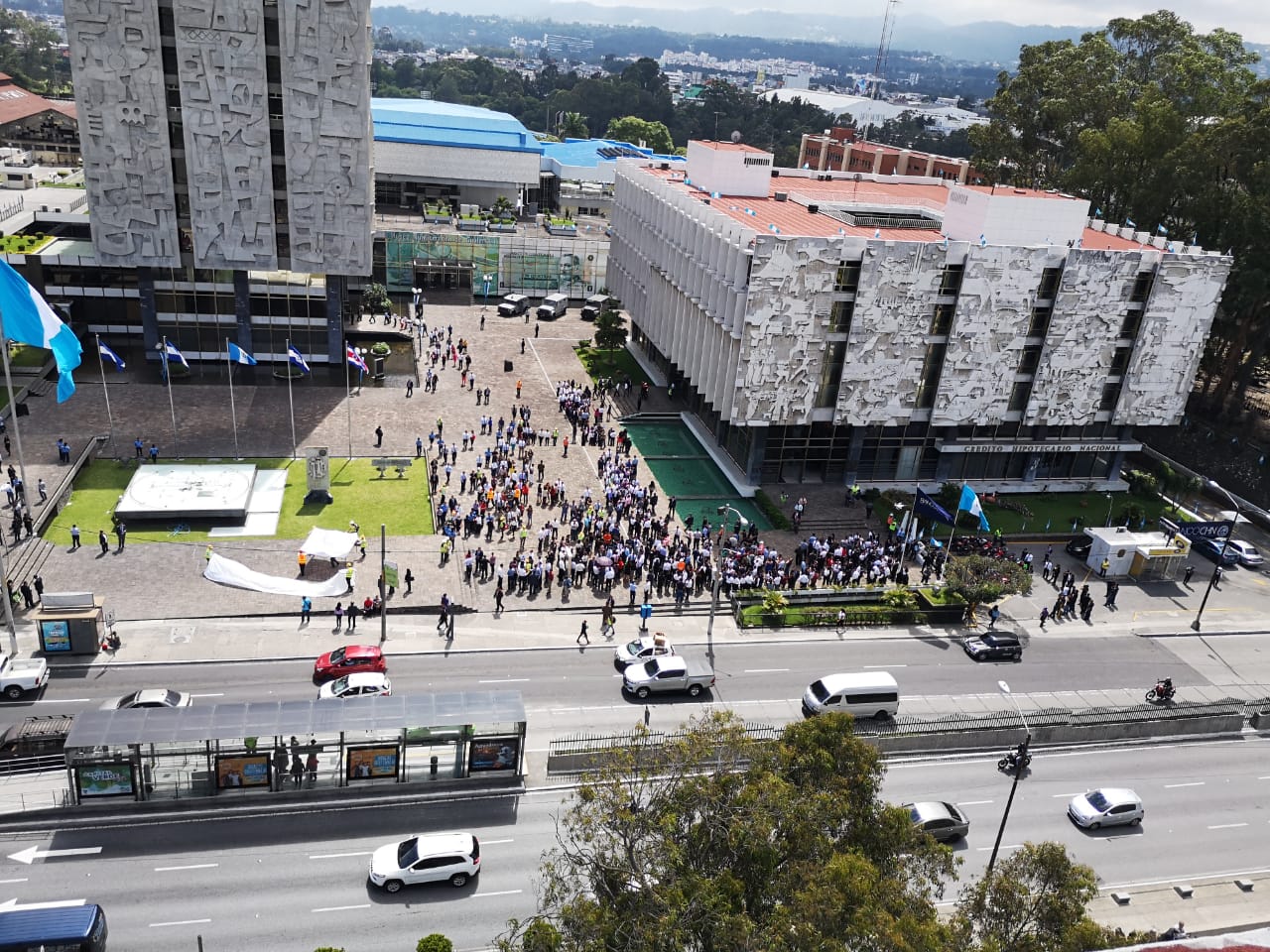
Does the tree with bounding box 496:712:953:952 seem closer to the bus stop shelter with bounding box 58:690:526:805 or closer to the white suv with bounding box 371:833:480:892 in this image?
the white suv with bounding box 371:833:480:892

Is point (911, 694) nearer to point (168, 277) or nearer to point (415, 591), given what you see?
point (415, 591)

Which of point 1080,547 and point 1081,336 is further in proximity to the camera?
point 1081,336

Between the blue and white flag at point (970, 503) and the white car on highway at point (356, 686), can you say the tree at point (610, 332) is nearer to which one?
the blue and white flag at point (970, 503)

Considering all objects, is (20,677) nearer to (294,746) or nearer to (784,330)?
(294,746)

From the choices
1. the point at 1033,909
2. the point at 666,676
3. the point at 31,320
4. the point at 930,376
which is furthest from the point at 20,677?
the point at 930,376

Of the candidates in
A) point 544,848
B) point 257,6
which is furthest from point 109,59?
point 544,848

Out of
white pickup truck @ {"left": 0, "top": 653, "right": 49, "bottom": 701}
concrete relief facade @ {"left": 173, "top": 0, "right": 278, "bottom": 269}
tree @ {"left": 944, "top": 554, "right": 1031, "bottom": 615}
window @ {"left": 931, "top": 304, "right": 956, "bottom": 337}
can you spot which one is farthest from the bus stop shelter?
concrete relief facade @ {"left": 173, "top": 0, "right": 278, "bottom": 269}

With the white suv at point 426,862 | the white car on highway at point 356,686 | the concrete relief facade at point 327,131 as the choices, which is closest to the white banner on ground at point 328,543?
the white car on highway at point 356,686
